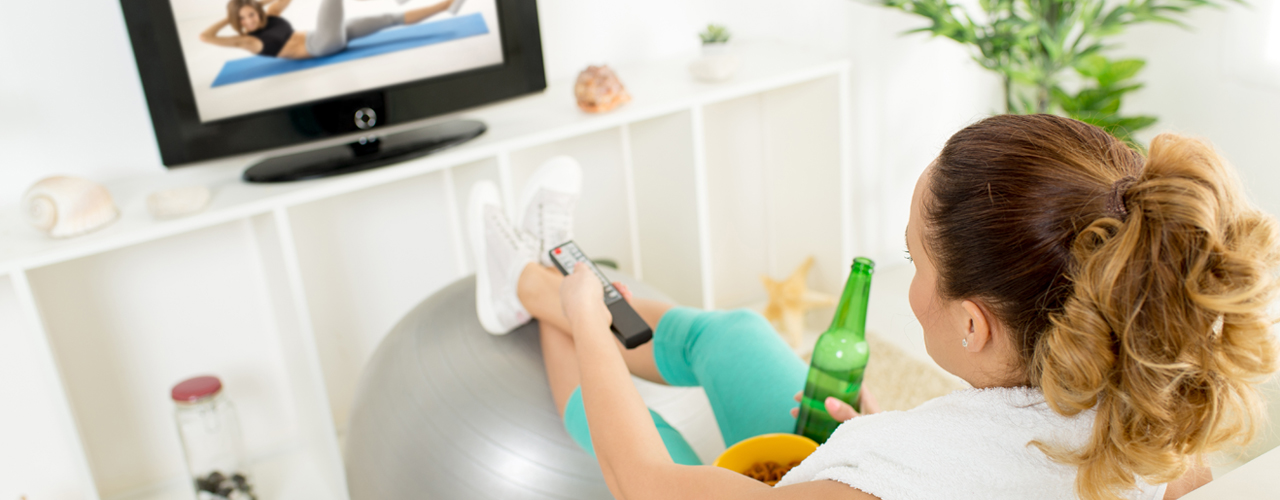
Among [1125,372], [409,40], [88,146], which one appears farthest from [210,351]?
[1125,372]

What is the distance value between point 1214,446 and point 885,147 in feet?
5.77

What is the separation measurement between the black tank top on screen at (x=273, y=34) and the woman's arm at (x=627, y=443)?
30.7 inches

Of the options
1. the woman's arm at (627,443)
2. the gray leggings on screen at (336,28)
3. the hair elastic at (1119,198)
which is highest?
the gray leggings on screen at (336,28)

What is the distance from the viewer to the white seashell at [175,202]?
1.39 m

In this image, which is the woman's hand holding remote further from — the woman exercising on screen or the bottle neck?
the woman exercising on screen

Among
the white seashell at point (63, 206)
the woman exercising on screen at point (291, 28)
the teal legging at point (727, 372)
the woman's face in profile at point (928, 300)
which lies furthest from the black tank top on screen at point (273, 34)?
the woman's face in profile at point (928, 300)

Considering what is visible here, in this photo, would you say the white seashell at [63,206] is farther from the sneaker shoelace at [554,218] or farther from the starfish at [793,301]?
the starfish at [793,301]

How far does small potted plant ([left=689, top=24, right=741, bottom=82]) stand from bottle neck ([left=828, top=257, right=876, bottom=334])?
0.88m

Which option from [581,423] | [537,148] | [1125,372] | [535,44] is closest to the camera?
[1125,372]

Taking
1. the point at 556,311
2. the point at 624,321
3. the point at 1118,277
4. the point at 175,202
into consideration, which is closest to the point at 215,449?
the point at 175,202

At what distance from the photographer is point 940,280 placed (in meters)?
0.72

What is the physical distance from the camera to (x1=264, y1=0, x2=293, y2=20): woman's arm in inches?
57.7

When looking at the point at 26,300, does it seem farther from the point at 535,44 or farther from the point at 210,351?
the point at 535,44

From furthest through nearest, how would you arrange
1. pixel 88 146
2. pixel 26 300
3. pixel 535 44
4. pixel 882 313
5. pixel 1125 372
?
pixel 882 313, pixel 535 44, pixel 88 146, pixel 26 300, pixel 1125 372
